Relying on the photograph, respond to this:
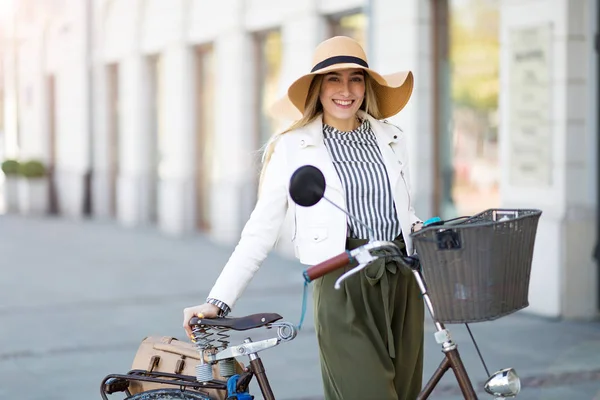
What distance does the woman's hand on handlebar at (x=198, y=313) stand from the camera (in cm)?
327

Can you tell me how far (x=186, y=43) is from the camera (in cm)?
1700

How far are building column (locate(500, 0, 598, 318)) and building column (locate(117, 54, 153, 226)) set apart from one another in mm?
11285

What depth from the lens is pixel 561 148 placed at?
8516mm

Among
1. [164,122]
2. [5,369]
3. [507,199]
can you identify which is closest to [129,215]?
[164,122]

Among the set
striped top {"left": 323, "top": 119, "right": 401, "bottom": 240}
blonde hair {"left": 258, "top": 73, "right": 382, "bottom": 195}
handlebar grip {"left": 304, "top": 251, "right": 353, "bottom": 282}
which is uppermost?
blonde hair {"left": 258, "top": 73, "right": 382, "bottom": 195}

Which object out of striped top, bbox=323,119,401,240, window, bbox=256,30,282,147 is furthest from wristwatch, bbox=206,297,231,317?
window, bbox=256,30,282,147

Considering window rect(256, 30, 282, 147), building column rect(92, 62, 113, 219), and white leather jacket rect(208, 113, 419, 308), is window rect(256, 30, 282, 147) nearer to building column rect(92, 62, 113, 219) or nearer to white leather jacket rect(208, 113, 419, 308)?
building column rect(92, 62, 113, 219)

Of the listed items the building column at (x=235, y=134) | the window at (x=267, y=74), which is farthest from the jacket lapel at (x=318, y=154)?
the building column at (x=235, y=134)

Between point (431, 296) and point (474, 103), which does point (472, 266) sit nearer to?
point (431, 296)

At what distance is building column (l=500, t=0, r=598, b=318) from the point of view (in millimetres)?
8398

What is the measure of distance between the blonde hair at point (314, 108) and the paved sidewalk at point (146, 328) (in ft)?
8.61

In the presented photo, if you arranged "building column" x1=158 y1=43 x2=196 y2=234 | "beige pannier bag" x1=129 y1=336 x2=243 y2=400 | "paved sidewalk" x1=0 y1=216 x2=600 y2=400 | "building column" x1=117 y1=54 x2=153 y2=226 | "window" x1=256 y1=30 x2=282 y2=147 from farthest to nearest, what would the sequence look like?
"building column" x1=117 y1=54 x2=153 y2=226 → "building column" x1=158 y1=43 x2=196 y2=234 → "window" x1=256 y1=30 x2=282 y2=147 → "paved sidewalk" x1=0 y1=216 x2=600 y2=400 → "beige pannier bag" x1=129 y1=336 x2=243 y2=400

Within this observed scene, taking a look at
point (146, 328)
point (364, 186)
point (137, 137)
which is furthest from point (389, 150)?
point (137, 137)

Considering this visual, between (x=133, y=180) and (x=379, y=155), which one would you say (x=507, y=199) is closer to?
(x=379, y=155)
